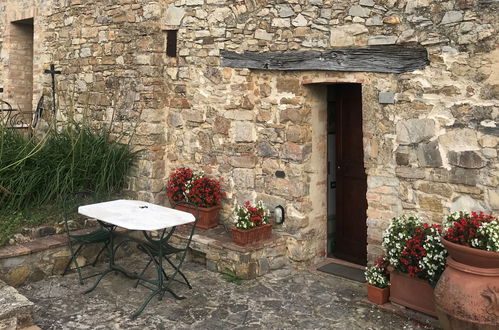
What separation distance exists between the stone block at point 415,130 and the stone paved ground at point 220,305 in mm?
1480

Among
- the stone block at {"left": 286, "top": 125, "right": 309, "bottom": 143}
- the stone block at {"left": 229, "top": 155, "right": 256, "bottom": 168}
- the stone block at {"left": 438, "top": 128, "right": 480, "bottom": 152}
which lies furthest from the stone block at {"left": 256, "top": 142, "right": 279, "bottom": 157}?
the stone block at {"left": 438, "top": 128, "right": 480, "bottom": 152}

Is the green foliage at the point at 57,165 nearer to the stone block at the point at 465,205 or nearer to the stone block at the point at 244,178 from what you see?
the stone block at the point at 244,178

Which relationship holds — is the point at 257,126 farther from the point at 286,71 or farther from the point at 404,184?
the point at 404,184

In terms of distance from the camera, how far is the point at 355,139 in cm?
545

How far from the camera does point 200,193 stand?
19.1 ft

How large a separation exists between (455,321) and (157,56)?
14.6 feet

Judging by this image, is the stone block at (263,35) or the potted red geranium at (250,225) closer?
the potted red geranium at (250,225)

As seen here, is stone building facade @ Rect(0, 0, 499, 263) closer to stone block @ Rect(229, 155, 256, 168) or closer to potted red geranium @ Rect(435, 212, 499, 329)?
stone block @ Rect(229, 155, 256, 168)

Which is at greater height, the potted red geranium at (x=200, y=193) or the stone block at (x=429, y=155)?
the stone block at (x=429, y=155)

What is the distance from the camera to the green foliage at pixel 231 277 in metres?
5.03

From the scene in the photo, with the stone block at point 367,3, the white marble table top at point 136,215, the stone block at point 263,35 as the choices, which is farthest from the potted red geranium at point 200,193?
the stone block at point 367,3

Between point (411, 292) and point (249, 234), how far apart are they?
168 centimetres

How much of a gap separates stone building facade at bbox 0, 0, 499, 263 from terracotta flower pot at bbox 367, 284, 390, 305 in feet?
1.60

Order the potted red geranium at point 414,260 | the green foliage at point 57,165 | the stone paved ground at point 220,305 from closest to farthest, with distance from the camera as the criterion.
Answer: the potted red geranium at point 414,260
the stone paved ground at point 220,305
the green foliage at point 57,165
